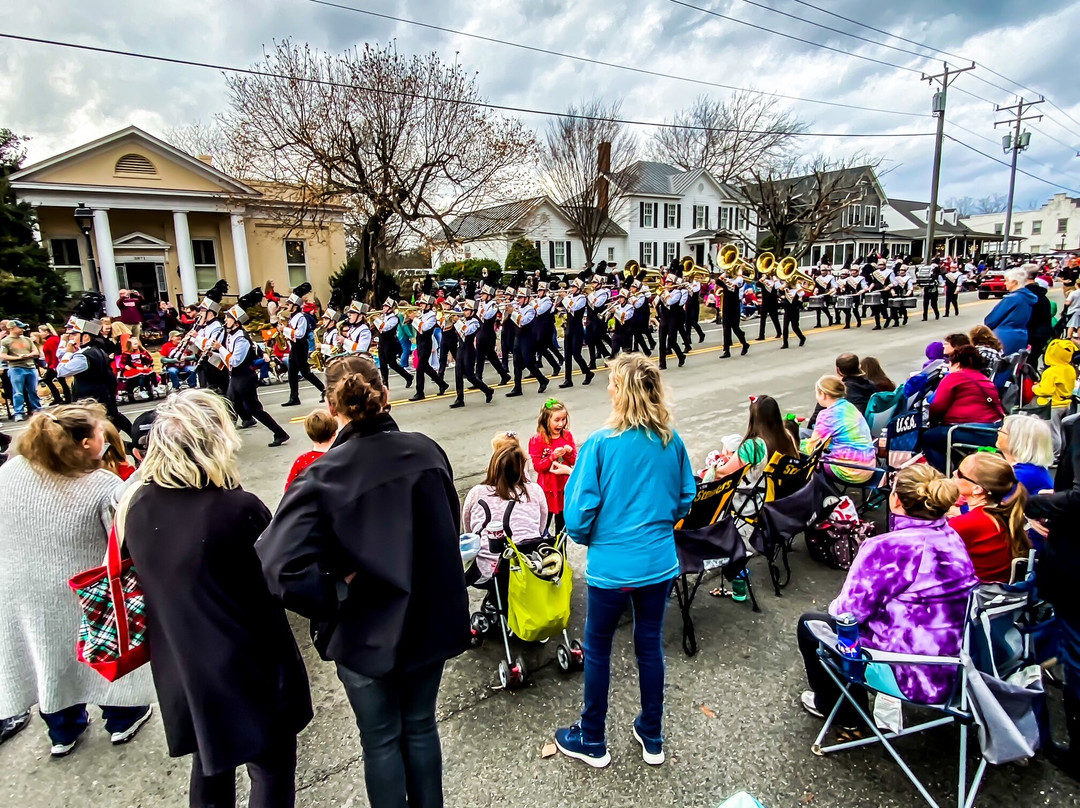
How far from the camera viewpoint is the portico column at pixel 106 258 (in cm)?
2422

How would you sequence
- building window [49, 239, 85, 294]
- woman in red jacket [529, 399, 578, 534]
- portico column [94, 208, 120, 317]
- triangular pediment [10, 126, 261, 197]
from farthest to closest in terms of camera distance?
building window [49, 239, 85, 294]
portico column [94, 208, 120, 317]
triangular pediment [10, 126, 261, 197]
woman in red jacket [529, 399, 578, 534]

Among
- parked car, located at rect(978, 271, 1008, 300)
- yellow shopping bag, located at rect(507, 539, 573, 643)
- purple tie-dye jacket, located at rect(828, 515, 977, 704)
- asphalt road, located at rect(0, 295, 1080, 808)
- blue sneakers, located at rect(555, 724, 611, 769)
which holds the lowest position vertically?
asphalt road, located at rect(0, 295, 1080, 808)

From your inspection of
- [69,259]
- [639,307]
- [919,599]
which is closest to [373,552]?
[919,599]

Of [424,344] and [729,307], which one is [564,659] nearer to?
[424,344]

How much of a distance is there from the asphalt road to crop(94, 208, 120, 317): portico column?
26.0 m

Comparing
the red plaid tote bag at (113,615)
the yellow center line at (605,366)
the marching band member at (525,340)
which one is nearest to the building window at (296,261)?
the yellow center line at (605,366)

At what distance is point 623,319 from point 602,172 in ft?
69.6

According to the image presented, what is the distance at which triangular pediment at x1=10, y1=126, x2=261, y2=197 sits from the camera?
77.4ft

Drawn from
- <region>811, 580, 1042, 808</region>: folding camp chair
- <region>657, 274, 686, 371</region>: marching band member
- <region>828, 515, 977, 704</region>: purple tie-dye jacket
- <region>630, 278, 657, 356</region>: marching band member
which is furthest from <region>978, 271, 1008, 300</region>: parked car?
<region>828, 515, 977, 704</region>: purple tie-dye jacket

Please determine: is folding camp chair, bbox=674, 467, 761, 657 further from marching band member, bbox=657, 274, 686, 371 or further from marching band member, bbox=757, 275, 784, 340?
marching band member, bbox=757, 275, 784, 340

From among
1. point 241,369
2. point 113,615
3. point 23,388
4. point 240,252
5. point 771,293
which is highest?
point 240,252

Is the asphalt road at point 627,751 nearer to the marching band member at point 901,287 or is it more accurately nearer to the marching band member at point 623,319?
the marching band member at point 623,319

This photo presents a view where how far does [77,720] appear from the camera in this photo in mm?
3090

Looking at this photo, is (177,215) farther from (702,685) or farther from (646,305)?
(702,685)
